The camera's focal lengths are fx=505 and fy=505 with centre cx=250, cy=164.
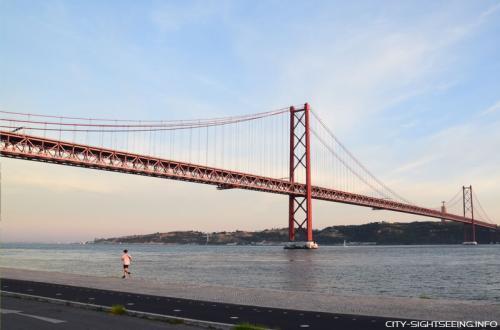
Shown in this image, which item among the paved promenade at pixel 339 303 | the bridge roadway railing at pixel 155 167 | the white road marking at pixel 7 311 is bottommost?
the white road marking at pixel 7 311

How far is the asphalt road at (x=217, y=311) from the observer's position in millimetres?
11289

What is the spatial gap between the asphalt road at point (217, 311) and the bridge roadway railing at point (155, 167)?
1471 inches

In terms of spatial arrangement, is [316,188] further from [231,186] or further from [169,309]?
[169,309]

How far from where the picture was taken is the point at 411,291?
2466cm

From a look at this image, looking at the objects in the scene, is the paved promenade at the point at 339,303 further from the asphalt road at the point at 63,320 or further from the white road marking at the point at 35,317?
the white road marking at the point at 35,317

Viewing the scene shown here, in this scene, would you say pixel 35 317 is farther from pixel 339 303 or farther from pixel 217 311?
pixel 339 303

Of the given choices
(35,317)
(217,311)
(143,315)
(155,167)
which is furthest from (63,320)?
(155,167)

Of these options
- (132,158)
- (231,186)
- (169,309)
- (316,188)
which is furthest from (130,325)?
(316,188)

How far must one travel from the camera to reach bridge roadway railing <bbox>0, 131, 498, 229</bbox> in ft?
171

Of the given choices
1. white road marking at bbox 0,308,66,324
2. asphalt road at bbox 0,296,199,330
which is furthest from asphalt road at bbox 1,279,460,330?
white road marking at bbox 0,308,66,324

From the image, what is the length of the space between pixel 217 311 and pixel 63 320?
3790 mm

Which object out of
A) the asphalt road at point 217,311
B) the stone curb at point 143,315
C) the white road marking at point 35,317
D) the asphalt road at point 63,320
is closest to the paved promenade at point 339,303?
the asphalt road at point 217,311

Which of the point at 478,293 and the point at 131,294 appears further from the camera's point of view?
the point at 478,293

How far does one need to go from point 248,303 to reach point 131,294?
4579 mm
